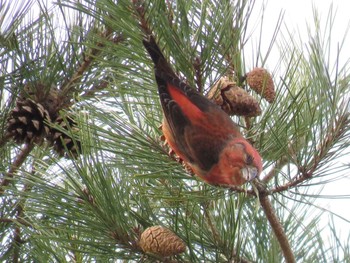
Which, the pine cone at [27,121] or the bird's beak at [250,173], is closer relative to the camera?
the bird's beak at [250,173]

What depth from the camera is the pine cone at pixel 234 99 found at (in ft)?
5.25

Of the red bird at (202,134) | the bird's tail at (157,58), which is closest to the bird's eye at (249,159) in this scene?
the red bird at (202,134)

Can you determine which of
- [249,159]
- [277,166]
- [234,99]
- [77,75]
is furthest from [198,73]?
[77,75]

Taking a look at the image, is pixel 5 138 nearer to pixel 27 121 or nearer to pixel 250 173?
pixel 27 121

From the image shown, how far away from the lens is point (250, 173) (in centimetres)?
161

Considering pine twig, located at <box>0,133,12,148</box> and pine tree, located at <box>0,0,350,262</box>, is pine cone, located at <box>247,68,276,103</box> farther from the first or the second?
pine twig, located at <box>0,133,12,148</box>

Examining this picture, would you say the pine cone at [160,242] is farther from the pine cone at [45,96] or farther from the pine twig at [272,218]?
the pine cone at [45,96]

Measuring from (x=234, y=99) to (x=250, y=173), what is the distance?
162mm

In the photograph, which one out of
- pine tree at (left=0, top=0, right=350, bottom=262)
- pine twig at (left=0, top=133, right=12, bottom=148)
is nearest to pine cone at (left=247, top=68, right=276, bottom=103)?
pine tree at (left=0, top=0, right=350, bottom=262)

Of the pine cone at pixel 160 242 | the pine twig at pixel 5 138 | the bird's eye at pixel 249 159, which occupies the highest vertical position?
the pine twig at pixel 5 138

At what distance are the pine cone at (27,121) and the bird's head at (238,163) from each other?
24.8 inches

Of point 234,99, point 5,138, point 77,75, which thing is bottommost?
point 234,99

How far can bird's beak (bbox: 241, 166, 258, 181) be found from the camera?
1598 millimetres

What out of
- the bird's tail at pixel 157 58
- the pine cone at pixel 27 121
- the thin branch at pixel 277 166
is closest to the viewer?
the bird's tail at pixel 157 58
